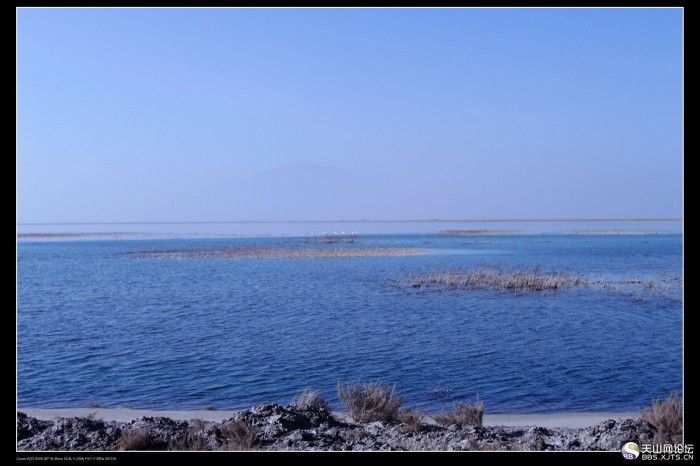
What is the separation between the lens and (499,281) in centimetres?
3350

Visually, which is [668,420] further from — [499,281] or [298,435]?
[499,281]

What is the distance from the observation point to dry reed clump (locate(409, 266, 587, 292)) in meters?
32.2

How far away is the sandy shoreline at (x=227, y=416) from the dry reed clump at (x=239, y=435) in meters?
1.98

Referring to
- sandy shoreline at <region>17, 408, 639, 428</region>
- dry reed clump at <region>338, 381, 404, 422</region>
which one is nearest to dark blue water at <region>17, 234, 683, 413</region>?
sandy shoreline at <region>17, 408, 639, 428</region>

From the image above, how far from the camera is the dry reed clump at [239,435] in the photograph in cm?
884

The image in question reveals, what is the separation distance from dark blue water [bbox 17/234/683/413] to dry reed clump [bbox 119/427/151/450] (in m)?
4.48

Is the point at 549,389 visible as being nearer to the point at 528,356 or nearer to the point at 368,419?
the point at 528,356

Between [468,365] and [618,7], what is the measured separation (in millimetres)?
10345

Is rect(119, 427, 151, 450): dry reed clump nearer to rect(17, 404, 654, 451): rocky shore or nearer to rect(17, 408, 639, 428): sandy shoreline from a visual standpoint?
rect(17, 404, 654, 451): rocky shore

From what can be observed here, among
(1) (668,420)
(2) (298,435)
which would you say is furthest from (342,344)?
(1) (668,420)

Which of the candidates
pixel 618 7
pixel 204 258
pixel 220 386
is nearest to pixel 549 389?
pixel 220 386

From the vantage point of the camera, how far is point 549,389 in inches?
567

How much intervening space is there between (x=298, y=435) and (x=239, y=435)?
2.93ft

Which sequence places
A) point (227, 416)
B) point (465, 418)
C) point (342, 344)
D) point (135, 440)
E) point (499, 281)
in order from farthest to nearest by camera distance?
1. point (499, 281)
2. point (342, 344)
3. point (227, 416)
4. point (465, 418)
5. point (135, 440)
